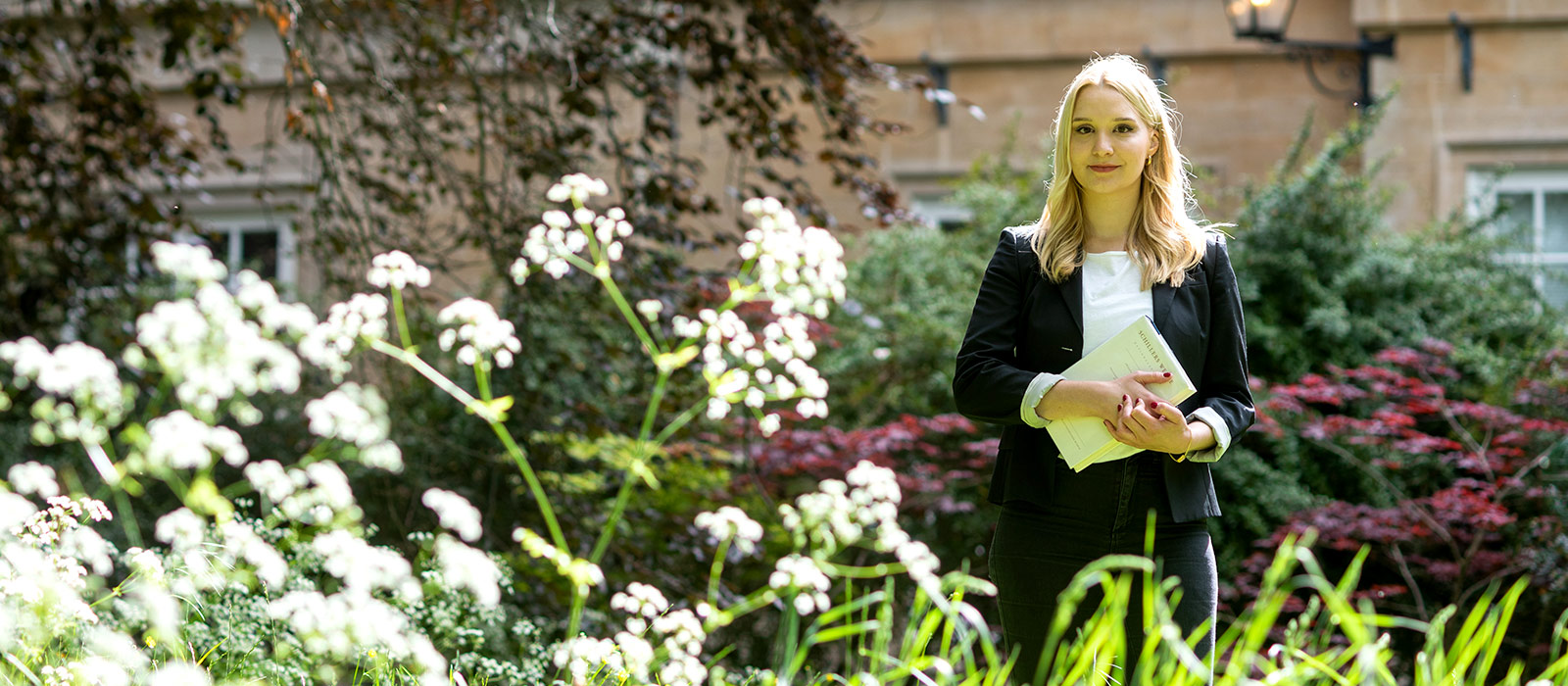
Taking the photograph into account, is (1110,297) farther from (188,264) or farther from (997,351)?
(188,264)

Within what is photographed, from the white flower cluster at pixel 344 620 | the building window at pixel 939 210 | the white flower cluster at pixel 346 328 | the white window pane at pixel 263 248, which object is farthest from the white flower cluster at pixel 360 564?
the white window pane at pixel 263 248

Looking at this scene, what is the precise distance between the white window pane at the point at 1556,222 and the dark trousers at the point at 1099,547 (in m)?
5.81

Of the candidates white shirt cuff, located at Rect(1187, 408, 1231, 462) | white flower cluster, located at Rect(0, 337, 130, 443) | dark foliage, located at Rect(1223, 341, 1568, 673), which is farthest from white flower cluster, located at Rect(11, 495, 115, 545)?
dark foliage, located at Rect(1223, 341, 1568, 673)

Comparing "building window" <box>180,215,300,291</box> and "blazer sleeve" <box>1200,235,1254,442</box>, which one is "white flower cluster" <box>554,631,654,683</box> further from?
"building window" <box>180,215,300,291</box>

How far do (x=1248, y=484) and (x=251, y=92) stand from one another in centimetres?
636

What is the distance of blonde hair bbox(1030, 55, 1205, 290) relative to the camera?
7.56 feet

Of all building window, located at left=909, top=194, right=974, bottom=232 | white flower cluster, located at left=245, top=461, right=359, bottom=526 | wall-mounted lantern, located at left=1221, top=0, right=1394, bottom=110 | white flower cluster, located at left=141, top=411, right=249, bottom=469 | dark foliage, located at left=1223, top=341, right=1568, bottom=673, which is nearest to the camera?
white flower cluster, located at left=141, top=411, right=249, bottom=469

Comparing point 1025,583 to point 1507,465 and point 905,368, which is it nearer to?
point 1507,465

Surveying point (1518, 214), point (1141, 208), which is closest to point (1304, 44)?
point (1518, 214)

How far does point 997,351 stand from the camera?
7.75 feet

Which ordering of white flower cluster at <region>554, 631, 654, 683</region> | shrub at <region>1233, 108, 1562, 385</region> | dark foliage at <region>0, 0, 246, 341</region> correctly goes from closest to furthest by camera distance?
white flower cluster at <region>554, 631, 654, 683</region>
shrub at <region>1233, 108, 1562, 385</region>
dark foliage at <region>0, 0, 246, 341</region>

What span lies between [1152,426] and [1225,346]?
12.4 inches

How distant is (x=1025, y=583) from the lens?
7.52 ft

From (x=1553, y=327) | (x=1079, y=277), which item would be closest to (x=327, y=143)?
(x=1079, y=277)
